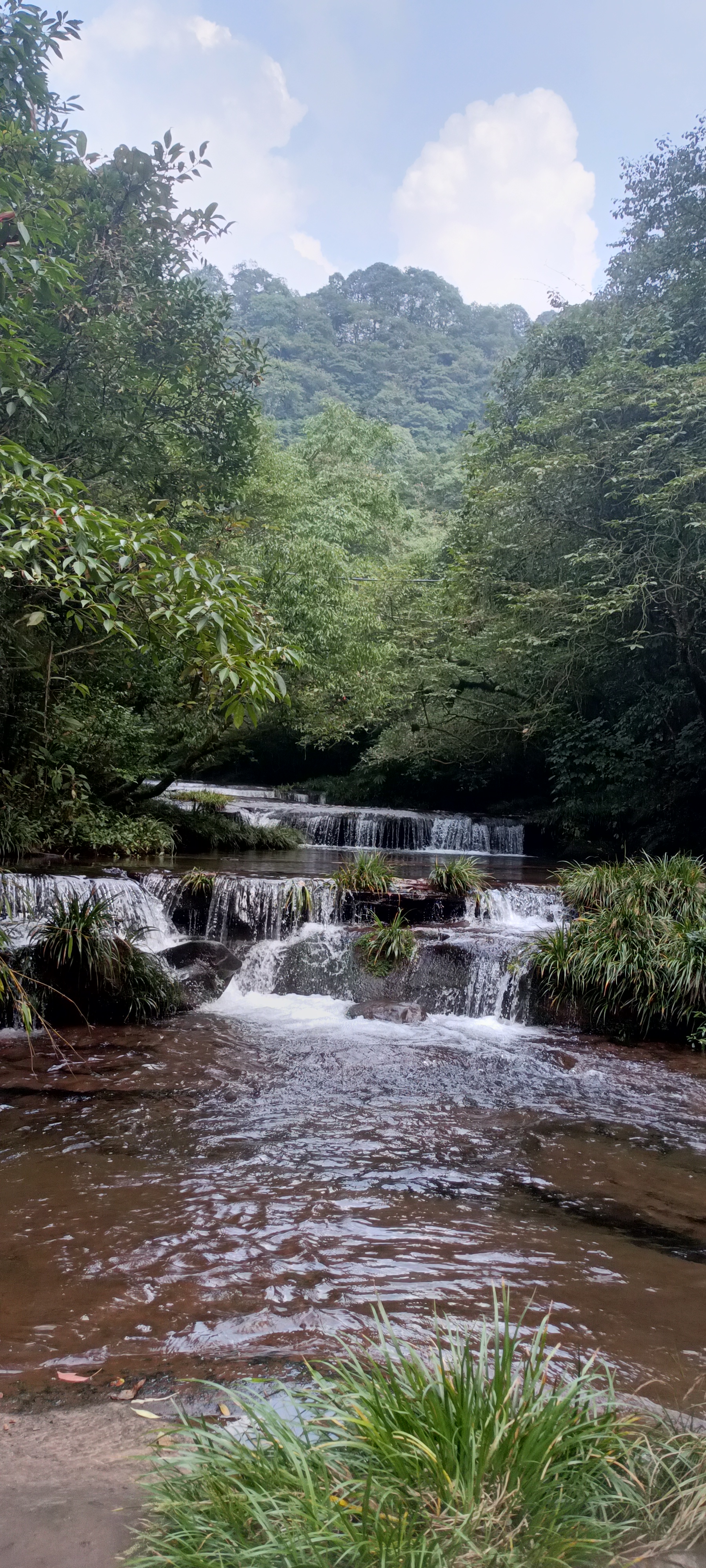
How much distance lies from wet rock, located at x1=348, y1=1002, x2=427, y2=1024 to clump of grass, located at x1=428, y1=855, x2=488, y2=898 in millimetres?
2687

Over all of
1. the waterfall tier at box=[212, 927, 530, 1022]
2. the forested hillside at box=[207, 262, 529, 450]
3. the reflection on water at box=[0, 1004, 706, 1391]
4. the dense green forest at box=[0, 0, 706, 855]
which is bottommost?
the reflection on water at box=[0, 1004, 706, 1391]

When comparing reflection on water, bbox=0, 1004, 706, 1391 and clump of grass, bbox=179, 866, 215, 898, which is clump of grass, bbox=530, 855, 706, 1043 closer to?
reflection on water, bbox=0, 1004, 706, 1391

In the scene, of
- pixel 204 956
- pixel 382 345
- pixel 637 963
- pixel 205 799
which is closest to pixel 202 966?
pixel 204 956

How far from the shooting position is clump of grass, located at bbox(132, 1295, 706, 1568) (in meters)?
1.80

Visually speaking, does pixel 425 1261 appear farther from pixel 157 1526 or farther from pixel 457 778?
pixel 457 778

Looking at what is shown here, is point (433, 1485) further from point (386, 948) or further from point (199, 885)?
point (199, 885)

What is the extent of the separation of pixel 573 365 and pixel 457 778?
1025 cm

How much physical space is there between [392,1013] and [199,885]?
3.37 m

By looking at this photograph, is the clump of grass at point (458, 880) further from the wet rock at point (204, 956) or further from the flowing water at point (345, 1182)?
the wet rock at point (204, 956)

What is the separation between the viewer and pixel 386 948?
940 centimetres

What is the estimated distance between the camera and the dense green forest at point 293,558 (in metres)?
5.70

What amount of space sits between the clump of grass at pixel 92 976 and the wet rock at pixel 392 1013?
74.5 inches

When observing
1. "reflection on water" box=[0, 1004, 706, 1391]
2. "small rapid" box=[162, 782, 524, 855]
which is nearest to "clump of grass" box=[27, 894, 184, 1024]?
"reflection on water" box=[0, 1004, 706, 1391]

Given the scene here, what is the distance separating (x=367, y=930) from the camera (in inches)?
386
